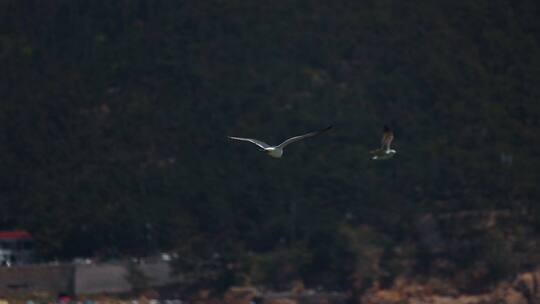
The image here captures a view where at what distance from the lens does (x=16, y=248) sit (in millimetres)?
59656

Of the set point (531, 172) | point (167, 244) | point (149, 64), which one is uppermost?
point (149, 64)

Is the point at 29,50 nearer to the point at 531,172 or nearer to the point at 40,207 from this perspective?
the point at 40,207

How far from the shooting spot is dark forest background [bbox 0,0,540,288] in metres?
58.4

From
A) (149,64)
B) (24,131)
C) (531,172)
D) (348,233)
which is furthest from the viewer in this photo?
(149,64)

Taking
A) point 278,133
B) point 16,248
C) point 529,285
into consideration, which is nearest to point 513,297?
point 529,285

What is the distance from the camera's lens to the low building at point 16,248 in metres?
59.3

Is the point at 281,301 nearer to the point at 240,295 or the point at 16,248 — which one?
the point at 240,295

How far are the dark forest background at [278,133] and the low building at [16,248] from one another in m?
1.00

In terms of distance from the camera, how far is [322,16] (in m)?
72.6

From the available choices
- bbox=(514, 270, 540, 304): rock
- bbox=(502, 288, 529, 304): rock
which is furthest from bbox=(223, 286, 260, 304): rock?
bbox=(514, 270, 540, 304): rock

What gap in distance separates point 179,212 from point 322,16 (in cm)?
1778

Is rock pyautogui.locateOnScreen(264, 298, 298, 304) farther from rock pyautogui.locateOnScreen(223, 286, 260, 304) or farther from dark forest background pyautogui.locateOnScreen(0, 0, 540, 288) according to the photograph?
dark forest background pyautogui.locateOnScreen(0, 0, 540, 288)

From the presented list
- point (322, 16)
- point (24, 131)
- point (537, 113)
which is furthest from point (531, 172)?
point (24, 131)

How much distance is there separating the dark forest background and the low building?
1.00m
